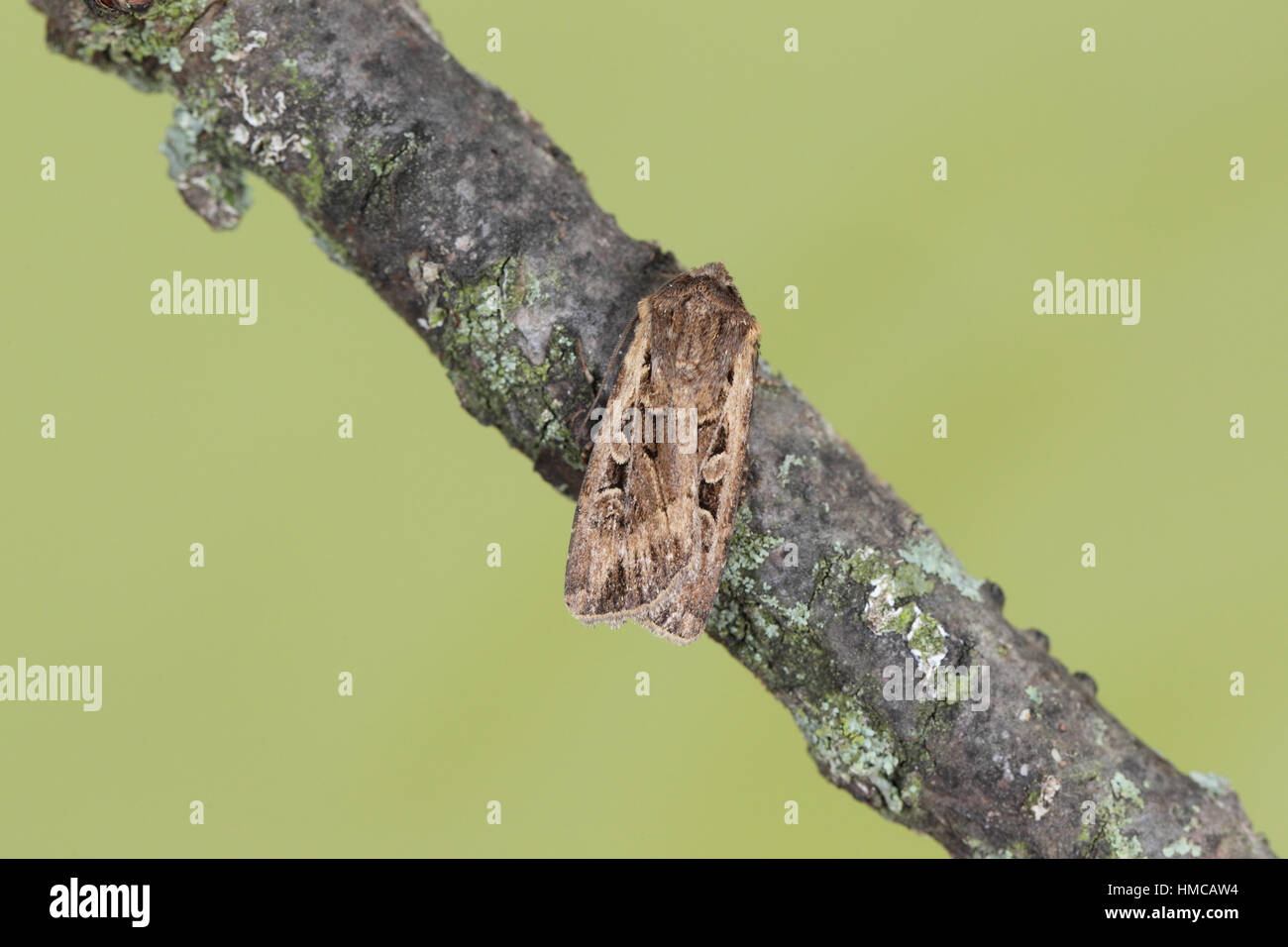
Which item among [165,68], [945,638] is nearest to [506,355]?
[165,68]

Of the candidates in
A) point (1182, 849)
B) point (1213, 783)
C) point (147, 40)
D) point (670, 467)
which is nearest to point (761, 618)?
point (670, 467)

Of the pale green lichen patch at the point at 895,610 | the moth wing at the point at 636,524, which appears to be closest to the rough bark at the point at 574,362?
the pale green lichen patch at the point at 895,610

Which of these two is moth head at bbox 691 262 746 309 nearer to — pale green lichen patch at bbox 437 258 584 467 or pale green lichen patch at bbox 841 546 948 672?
pale green lichen patch at bbox 437 258 584 467

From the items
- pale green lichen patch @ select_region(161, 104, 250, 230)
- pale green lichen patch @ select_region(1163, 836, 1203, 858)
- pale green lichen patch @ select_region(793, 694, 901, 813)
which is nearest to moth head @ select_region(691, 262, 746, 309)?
pale green lichen patch @ select_region(793, 694, 901, 813)

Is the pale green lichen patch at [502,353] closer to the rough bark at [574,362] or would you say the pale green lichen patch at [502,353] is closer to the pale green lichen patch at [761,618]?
the rough bark at [574,362]

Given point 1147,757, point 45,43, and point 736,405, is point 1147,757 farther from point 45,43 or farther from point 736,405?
point 45,43

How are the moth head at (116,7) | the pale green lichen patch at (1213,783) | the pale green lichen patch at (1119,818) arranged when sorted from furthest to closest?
the pale green lichen patch at (1213,783), the pale green lichen patch at (1119,818), the moth head at (116,7)

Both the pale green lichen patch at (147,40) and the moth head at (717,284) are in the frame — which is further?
the moth head at (717,284)
